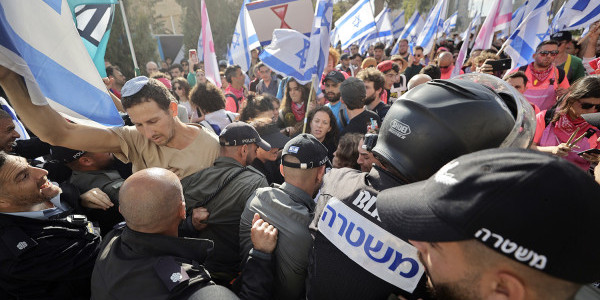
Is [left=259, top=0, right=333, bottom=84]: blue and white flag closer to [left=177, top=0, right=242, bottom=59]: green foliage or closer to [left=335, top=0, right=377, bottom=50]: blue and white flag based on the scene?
[left=335, top=0, right=377, bottom=50]: blue and white flag

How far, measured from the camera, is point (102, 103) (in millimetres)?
1966

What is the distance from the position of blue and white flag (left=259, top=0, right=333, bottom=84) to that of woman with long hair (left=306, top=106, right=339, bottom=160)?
586mm

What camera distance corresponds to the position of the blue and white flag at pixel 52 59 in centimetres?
153

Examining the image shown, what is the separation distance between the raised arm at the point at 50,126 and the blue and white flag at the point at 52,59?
8cm

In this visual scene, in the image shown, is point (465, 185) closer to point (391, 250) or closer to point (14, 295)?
point (391, 250)

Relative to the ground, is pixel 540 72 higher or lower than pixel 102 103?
higher

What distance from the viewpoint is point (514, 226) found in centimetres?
78

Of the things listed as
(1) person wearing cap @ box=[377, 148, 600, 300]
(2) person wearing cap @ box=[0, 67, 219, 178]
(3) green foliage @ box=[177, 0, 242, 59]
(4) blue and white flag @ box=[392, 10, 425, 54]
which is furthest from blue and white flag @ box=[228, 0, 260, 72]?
(3) green foliage @ box=[177, 0, 242, 59]

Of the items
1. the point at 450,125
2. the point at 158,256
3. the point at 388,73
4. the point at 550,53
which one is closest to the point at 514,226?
the point at 450,125

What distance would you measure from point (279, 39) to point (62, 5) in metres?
3.25

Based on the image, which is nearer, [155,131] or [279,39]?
[155,131]

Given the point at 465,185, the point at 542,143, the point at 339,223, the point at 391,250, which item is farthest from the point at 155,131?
the point at 542,143

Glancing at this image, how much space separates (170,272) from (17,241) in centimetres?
106

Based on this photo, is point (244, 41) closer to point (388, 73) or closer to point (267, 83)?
point (267, 83)
